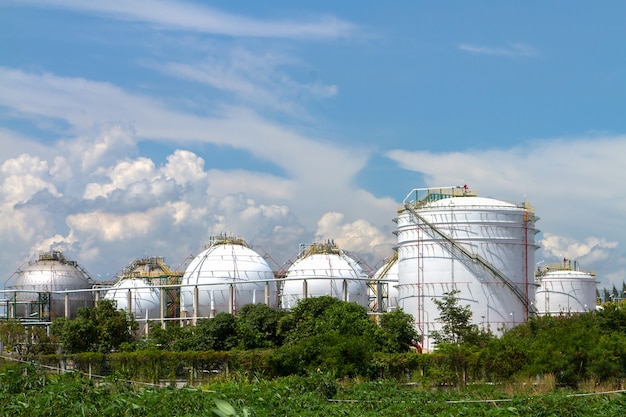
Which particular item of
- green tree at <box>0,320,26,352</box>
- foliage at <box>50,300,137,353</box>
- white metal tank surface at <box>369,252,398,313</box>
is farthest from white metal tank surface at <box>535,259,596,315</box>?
Answer: green tree at <box>0,320,26,352</box>

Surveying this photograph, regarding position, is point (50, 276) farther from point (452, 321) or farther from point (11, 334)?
point (452, 321)

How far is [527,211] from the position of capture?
184 ft

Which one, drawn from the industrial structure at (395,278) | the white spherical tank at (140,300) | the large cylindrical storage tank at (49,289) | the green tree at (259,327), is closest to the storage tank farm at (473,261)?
the industrial structure at (395,278)

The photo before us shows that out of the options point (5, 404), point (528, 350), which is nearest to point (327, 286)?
point (528, 350)

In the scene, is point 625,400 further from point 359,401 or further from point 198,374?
point 198,374

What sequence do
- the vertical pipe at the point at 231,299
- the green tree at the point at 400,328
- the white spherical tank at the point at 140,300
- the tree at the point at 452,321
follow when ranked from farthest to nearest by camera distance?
the white spherical tank at the point at 140,300 < the vertical pipe at the point at 231,299 < the green tree at the point at 400,328 < the tree at the point at 452,321

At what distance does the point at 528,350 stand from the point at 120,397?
22588mm

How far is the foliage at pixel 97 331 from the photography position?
59719 mm

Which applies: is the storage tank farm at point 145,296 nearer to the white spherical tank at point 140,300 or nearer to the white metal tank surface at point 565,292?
the white spherical tank at point 140,300

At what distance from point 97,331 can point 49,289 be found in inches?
956

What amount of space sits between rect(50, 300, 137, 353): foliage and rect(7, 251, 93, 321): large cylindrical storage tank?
49.8ft

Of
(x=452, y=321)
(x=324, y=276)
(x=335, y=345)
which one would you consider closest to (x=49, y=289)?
(x=324, y=276)

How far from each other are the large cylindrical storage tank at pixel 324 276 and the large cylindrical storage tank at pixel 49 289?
21337 millimetres

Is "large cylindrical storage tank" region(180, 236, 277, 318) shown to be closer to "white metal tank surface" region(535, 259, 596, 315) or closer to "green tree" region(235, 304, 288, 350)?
"green tree" region(235, 304, 288, 350)
